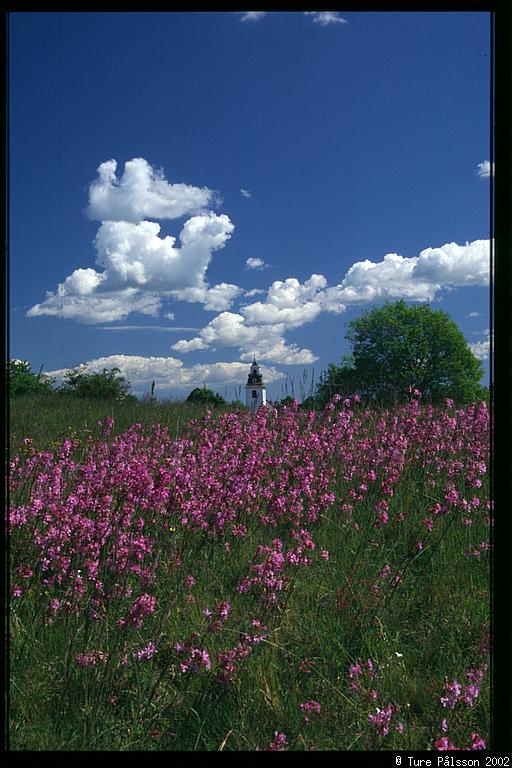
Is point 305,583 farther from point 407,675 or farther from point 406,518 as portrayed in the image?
point 406,518

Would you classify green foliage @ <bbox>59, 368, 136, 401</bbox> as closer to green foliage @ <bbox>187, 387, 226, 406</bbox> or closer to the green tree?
green foliage @ <bbox>187, 387, 226, 406</bbox>

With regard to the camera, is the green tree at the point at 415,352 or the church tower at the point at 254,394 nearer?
the church tower at the point at 254,394

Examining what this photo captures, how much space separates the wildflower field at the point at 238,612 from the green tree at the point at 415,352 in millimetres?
15896

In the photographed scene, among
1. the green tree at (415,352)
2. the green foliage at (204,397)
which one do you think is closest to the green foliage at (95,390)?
the green foliage at (204,397)

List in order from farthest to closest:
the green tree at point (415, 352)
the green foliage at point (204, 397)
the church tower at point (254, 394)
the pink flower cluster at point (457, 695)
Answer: the green tree at point (415, 352)
the green foliage at point (204, 397)
the church tower at point (254, 394)
the pink flower cluster at point (457, 695)

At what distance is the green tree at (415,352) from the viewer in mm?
22156

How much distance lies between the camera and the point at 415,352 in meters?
23.5

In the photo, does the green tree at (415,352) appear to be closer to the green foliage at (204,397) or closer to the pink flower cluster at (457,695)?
the green foliage at (204,397)

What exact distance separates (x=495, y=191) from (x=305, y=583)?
229 centimetres

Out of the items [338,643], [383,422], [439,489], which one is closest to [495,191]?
[338,643]

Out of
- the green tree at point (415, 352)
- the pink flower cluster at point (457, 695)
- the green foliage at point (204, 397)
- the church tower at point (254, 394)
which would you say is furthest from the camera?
the green tree at point (415, 352)

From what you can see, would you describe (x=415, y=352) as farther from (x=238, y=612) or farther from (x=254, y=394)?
(x=238, y=612)

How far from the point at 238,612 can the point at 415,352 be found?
21.6 meters

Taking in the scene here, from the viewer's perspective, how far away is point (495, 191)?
2.14 meters
